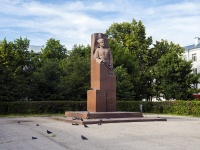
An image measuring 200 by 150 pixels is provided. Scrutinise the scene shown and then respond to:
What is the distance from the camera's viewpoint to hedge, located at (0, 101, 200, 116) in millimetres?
24297

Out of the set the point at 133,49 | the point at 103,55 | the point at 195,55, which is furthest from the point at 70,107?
the point at 195,55

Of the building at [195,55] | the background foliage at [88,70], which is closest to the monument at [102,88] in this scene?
the background foliage at [88,70]

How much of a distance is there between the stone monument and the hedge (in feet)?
28.2

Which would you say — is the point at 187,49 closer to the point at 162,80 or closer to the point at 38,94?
the point at 162,80

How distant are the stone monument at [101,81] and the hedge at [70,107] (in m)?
8.60

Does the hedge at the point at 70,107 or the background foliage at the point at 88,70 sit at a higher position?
the background foliage at the point at 88,70

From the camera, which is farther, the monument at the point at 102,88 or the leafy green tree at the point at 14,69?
the leafy green tree at the point at 14,69

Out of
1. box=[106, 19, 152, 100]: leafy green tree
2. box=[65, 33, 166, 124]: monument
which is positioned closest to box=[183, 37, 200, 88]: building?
box=[106, 19, 152, 100]: leafy green tree

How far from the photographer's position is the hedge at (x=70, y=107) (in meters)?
24.3

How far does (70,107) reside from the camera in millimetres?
25781

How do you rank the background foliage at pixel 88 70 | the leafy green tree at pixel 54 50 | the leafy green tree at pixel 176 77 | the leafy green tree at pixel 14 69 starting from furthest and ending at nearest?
the leafy green tree at pixel 54 50
the leafy green tree at pixel 176 77
the background foliage at pixel 88 70
the leafy green tree at pixel 14 69

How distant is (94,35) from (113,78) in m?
2.94

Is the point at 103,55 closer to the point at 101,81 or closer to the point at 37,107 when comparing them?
the point at 101,81

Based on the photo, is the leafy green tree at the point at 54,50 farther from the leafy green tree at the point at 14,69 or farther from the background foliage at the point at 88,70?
the leafy green tree at the point at 14,69
